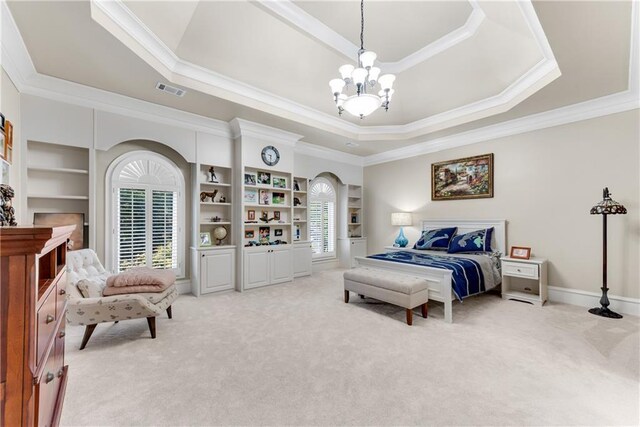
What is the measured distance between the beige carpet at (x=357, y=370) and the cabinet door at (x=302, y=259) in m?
2.09

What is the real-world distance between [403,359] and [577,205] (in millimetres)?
Answer: 3611

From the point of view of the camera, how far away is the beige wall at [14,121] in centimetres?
269

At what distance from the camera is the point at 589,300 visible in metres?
3.74

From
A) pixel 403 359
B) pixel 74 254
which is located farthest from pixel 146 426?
pixel 74 254

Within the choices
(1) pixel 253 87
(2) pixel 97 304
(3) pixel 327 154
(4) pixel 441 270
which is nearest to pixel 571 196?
(4) pixel 441 270

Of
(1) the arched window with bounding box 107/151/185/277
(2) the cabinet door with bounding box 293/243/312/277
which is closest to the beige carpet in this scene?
(1) the arched window with bounding box 107/151/185/277

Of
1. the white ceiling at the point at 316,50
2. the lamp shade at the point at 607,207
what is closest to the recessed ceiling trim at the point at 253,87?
the white ceiling at the point at 316,50

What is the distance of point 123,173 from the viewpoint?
12.8 feet

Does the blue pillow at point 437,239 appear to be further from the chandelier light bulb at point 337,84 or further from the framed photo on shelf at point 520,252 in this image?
the chandelier light bulb at point 337,84

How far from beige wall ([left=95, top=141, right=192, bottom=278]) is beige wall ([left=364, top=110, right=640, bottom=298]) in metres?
4.79

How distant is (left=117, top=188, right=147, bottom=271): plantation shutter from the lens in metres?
3.88

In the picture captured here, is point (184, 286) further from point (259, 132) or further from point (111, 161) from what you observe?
point (259, 132)

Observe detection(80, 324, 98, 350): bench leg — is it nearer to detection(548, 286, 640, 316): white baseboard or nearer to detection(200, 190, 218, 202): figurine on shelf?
detection(200, 190, 218, 202): figurine on shelf

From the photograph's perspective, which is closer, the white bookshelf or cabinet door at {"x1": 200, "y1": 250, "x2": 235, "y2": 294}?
the white bookshelf
